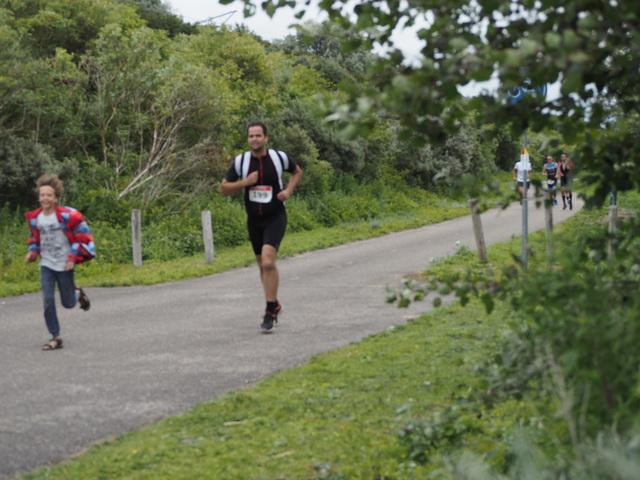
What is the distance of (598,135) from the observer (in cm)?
354

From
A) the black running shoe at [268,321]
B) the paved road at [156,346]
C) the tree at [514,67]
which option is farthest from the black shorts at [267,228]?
the tree at [514,67]

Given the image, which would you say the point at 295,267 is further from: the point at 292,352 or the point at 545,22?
the point at 545,22

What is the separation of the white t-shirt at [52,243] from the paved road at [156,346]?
0.85 metres

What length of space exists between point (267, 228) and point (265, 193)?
385 mm

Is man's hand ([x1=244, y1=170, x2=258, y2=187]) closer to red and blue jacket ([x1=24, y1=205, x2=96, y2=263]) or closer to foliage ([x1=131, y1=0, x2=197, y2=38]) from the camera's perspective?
red and blue jacket ([x1=24, y1=205, x2=96, y2=263])

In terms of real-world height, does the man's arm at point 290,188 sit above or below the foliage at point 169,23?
below

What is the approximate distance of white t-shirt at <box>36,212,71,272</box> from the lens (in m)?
8.46

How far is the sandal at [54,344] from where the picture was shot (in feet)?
27.4

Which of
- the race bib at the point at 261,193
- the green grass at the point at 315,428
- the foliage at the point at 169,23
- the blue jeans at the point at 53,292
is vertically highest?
the foliage at the point at 169,23

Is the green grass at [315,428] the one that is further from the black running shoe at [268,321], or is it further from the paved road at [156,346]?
the black running shoe at [268,321]

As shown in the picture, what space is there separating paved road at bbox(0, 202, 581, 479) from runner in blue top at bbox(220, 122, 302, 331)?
63 cm

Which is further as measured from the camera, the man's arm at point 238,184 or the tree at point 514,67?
the man's arm at point 238,184

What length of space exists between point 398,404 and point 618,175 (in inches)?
105

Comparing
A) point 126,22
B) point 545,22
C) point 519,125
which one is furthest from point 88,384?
point 126,22
